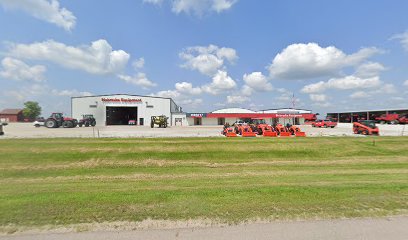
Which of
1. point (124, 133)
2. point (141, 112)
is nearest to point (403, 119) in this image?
point (141, 112)

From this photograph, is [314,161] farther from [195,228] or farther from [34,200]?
[34,200]

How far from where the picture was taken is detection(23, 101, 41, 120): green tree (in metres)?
101

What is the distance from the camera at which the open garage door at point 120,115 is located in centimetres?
5934

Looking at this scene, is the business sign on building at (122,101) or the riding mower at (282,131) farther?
the business sign on building at (122,101)

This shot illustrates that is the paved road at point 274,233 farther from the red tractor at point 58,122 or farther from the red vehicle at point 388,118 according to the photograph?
the red vehicle at point 388,118

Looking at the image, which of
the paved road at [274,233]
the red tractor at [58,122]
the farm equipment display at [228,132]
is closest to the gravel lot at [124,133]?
the farm equipment display at [228,132]

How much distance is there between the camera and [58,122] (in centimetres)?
3644

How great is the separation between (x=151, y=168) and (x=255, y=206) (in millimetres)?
6975

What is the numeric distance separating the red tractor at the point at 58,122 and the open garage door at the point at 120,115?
20.5m

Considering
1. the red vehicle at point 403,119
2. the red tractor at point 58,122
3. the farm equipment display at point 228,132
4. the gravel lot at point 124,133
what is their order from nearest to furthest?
1. the gravel lot at point 124,133
2. the farm equipment display at point 228,132
3. the red tractor at point 58,122
4. the red vehicle at point 403,119

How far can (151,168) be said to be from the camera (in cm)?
1094

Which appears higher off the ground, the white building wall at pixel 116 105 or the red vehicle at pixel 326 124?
the white building wall at pixel 116 105

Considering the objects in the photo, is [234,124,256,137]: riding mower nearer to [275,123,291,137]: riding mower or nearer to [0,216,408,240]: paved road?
[275,123,291,137]: riding mower

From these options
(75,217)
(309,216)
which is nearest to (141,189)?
(75,217)
